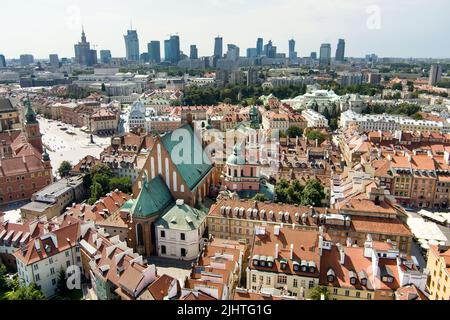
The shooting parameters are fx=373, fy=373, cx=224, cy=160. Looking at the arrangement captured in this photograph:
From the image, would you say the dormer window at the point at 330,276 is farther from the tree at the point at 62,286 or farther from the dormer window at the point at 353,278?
the tree at the point at 62,286

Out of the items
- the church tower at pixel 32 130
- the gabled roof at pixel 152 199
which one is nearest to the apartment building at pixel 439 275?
the gabled roof at pixel 152 199

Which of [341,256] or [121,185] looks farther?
[121,185]

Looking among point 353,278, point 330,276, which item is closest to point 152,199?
point 330,276

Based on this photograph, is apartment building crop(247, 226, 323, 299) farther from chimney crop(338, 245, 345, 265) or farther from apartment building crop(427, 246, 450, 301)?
apartment building crop(427, 246, 450, 301)

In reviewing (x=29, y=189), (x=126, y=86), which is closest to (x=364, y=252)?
(x=29, y=189)

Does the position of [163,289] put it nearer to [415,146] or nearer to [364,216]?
[364,216]

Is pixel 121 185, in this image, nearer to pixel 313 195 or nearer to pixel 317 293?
pixel 313 195
